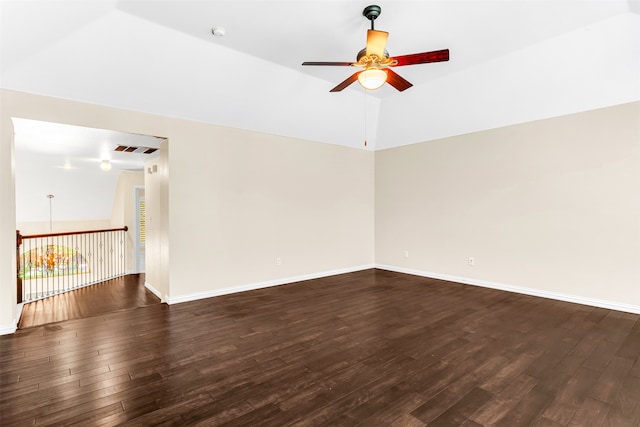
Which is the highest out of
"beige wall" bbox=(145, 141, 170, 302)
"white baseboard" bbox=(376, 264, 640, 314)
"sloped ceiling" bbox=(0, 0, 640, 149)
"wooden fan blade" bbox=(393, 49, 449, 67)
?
"sloped ceiling" bbox=(0, 0, 640, 149)

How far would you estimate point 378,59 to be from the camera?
9.32ft

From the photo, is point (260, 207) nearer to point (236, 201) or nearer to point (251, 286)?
point (236, 201)

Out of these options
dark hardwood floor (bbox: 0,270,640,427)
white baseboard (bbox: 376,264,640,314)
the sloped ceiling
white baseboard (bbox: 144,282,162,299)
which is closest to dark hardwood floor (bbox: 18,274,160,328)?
white baseboard (bbox: 144,282,162,299)

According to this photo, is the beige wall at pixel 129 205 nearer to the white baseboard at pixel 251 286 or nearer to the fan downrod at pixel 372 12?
the white baseboard at pixel 251 286

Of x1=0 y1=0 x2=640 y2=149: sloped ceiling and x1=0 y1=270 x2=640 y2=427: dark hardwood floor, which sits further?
x1=0 y1=0 x2=640 y2=149: sloped ceiling

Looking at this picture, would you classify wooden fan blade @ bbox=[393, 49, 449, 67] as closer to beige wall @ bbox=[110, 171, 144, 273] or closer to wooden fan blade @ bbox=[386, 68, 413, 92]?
wooden fan blade @ bbox=[386, 68, 413, 92]

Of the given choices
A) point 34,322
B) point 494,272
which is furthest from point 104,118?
point 494,272

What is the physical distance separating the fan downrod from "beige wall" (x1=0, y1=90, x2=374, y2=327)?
272 centimetres

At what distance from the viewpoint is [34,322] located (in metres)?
3.76

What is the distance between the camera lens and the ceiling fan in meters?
2.66

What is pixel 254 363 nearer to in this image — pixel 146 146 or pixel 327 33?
pixel 327 33

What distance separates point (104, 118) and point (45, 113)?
1.83ft

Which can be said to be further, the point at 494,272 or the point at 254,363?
the point at 494,272

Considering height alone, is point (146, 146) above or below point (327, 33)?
below
